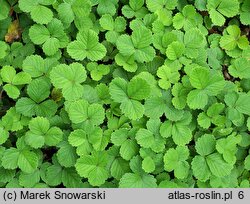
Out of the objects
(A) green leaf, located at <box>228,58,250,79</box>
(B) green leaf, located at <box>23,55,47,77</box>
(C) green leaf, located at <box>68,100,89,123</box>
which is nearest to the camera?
(C) green leaf, located at <box>68,100,89,123</box>

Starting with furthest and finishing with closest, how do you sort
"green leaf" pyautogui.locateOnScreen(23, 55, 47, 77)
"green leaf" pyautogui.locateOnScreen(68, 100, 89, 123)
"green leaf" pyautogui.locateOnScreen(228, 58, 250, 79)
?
"green leaf" pyautogui.locateOnScreen(228, 58, 250, 79)
"green leaf" pyautogui.locateOnScreen(23, 55, 47, 77)
"green leaf" pyautogui.locateOnScreen(68, 100, 89, 123)

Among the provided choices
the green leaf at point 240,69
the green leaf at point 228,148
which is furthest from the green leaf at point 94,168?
the green leaf at point 240,69

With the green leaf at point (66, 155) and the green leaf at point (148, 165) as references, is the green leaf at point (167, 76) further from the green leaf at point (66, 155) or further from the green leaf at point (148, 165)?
the green leaf at point (66, 155)

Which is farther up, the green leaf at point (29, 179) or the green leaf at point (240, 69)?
the green leaf at point (240, 69)

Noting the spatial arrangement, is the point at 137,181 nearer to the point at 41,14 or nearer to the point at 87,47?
the point at 87,47

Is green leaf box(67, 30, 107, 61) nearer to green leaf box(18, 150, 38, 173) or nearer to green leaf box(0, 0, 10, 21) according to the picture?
green leaf box(0, 0, 10, 21)

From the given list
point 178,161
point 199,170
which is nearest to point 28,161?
point 178,161

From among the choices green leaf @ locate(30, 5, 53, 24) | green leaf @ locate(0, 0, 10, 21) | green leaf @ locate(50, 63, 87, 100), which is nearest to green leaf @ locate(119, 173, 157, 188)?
green leaf @ locate(50, 63, 87, 100)

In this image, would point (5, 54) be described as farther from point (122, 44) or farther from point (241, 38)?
point (241, 38)
